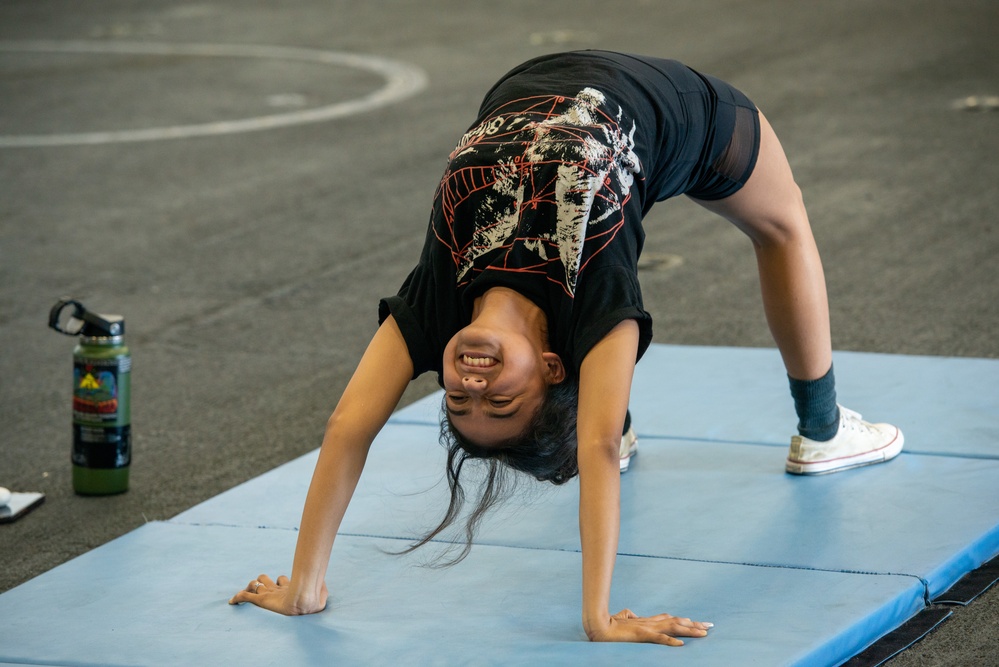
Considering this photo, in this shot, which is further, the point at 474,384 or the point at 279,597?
the point at 279,597

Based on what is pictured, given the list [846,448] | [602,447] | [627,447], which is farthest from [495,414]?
[846,448]

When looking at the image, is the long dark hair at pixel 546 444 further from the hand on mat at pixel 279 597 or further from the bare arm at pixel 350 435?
the hand on mat at pixel 279 597

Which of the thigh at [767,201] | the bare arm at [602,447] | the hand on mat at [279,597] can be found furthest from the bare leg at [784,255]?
the hand on mat at [279,597]

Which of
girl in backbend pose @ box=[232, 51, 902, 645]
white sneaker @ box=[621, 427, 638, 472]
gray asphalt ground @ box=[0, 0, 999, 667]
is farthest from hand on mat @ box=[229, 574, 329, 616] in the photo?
white sneaker @ box=[621, 427, 638, 472]

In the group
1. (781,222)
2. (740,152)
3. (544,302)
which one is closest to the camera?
(544,302)

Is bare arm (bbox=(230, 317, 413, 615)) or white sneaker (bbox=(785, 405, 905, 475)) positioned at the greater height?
bare arm (bbox=(230, 317, 413, 615))

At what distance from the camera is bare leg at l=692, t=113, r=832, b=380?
277cm

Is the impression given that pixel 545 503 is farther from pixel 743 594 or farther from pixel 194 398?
pixel 194 398

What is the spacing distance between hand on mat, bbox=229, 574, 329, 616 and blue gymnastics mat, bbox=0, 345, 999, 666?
29mm

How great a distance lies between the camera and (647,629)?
227 cm

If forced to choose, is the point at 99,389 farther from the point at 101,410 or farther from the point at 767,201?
the point at 767,201

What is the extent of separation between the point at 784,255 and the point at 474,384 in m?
0.99

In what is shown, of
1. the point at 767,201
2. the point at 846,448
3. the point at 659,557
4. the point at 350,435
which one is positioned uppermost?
the point at 767,201

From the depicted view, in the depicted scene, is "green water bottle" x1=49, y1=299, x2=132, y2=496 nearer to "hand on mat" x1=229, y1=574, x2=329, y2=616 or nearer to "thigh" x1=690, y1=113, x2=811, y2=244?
"hand on mat" x1=229, y1=574, x2=329, y2=616
